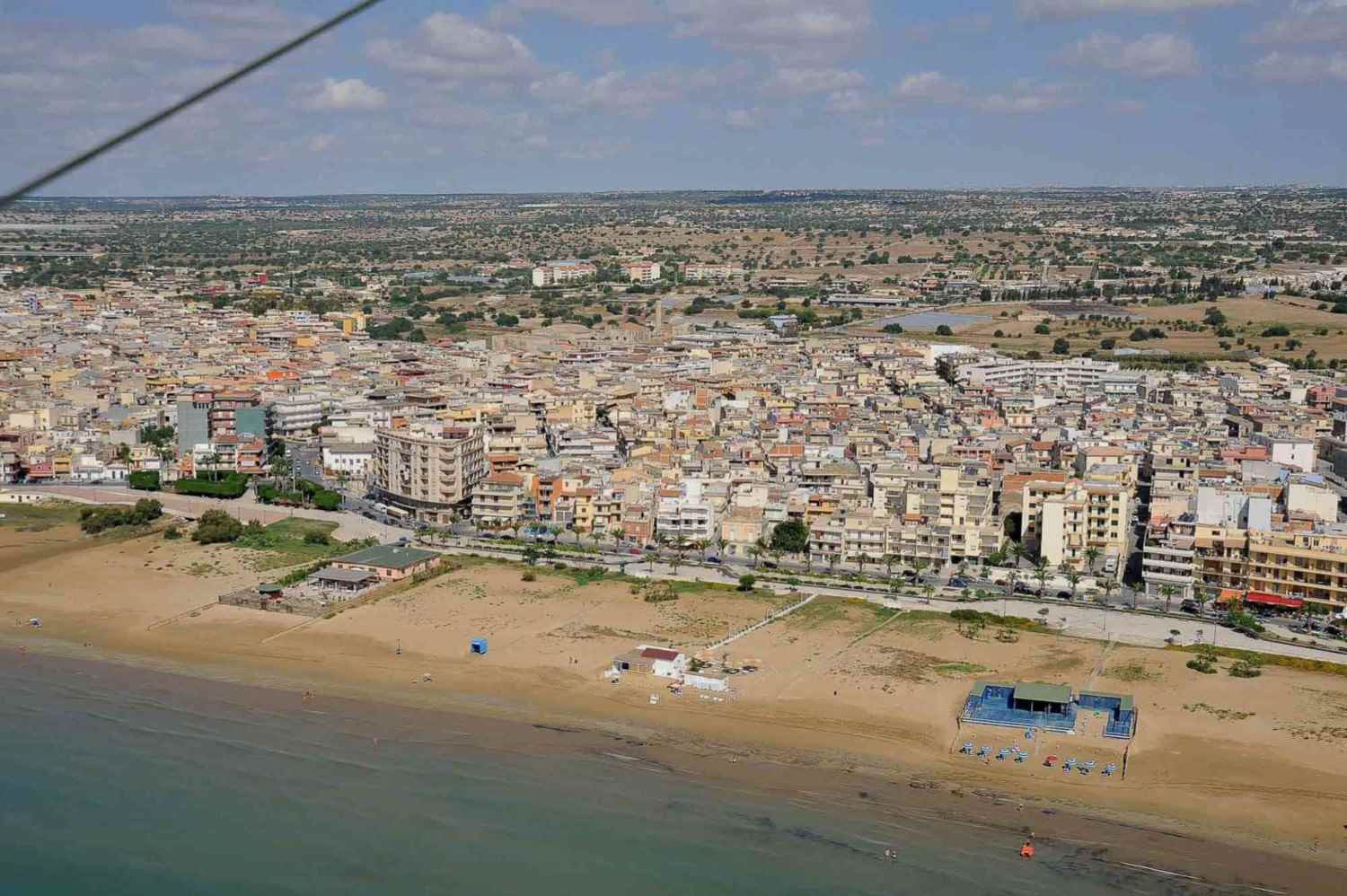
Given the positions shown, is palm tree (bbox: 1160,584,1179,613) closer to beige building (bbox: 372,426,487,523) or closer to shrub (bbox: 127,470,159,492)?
beige building (bbox: 372,426,487,523)

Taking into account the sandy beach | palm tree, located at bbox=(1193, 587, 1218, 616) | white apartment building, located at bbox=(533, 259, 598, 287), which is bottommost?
the sandy beach

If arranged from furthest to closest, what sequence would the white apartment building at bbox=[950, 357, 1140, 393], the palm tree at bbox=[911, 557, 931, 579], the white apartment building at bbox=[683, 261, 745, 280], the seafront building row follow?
the white apartment building at bbox=[683, 261, 745, 280] < the white apartment building at bbox=[950, 357, 1140, 393] < the seafront building row < the palm tree at bbox=[911, 557, 931, 579]

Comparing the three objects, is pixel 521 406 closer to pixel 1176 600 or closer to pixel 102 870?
pixel 1176 600

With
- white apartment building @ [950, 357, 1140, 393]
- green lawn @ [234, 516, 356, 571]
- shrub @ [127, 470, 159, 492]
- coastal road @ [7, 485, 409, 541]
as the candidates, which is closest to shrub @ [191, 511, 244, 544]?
green lawn @ [234, 516, 356, 571]

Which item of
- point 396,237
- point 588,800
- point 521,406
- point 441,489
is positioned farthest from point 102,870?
point 396,237

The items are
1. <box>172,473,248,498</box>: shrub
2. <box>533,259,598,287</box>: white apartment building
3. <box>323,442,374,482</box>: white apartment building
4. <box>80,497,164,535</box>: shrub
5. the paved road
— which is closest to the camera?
the paved road

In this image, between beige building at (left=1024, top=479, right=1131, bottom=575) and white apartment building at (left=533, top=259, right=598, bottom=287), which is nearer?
beige building at (left=1024, top=479, right=1131, bottom=575)

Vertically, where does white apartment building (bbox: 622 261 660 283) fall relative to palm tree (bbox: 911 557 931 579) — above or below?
above

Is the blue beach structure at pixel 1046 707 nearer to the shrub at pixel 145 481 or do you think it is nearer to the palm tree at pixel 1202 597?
the palm tree at pixel 1202 597
